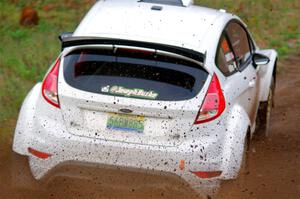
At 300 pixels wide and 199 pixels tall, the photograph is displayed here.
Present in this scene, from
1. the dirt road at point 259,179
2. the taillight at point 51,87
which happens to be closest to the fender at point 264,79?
the dirt road at point 259,179

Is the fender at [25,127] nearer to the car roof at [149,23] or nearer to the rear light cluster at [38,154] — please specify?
the rear light cluster at [38,154]

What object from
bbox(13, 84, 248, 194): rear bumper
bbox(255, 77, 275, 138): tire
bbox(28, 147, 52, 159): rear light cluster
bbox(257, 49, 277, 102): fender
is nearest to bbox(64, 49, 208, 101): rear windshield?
bbox(13, 84, 248, 194): rear bumper

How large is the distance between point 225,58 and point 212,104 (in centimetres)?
92

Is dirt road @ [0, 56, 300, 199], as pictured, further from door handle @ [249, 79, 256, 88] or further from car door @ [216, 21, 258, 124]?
door handle @ [249, 79, 256, 88]

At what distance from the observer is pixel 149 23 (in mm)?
6543

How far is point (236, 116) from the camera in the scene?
6246 mm

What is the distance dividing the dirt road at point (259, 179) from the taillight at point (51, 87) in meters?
0.75

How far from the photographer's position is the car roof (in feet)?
20.5

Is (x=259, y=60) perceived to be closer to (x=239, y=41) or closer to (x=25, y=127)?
(x=239, y=41)

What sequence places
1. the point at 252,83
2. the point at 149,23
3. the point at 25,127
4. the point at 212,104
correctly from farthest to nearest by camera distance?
1. the point at 252,83
2. the point at 149,23
3. the point at 25,127
4. the point at 212,104

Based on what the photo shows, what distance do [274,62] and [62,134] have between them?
3.64m

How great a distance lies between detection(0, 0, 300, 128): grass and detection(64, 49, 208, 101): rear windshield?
3.38 metres

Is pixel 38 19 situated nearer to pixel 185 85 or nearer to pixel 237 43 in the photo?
pixel 237 43

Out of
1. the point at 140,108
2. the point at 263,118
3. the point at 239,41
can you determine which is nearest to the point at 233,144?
the point at 140,108
